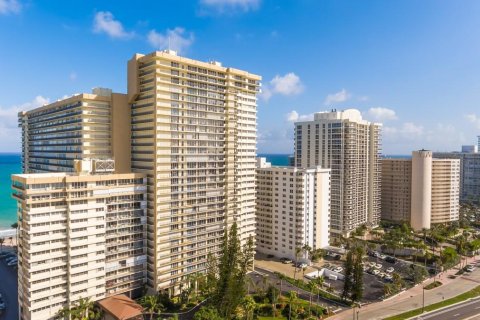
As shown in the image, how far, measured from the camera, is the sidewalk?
76.9 m

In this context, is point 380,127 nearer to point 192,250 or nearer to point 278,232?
point 278,232

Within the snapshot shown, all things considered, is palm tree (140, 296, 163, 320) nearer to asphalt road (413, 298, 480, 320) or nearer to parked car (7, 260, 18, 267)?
asphalt road (413, 298, 480, 320)

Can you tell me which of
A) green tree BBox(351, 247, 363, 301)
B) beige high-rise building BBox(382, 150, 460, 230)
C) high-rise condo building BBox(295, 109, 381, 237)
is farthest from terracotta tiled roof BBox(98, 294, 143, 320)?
beige high-rise building BBox(382, 150, 460, 230)

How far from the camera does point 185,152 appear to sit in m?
82.8

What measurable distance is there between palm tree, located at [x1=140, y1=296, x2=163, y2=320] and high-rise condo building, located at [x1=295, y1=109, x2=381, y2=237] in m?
83.9

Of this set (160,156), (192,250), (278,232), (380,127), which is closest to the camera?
(160,156)

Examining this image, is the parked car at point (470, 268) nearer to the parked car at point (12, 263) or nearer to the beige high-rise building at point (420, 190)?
the beige high-rise building at point (420, 190)

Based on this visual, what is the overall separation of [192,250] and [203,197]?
Result: 13.5m

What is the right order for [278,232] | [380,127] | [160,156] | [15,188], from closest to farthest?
[15,188]
[160,156]
[278,232]
[380,127]

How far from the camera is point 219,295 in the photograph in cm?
7044

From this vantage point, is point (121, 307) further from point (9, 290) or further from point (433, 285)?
point (433, 285)

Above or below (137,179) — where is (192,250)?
below

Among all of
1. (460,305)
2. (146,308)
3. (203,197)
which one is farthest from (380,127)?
(146,308)

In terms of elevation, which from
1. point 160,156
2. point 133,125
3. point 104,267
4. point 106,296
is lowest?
point 106,296
